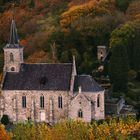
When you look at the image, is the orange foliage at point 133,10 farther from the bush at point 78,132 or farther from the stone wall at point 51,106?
the bush at point 78,132

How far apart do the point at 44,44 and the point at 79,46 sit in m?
5.20

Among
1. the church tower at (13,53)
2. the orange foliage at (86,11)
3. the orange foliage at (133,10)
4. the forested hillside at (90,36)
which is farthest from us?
the orange foliage at (133,10)

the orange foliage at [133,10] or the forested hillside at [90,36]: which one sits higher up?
the orange foliage at [133,10]

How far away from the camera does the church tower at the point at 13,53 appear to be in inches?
3083

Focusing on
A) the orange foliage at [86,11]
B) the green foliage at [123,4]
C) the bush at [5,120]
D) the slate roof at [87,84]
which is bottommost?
the bush at [5,120]

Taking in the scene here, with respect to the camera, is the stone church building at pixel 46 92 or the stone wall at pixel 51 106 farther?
the stone church building at pixel 46 92

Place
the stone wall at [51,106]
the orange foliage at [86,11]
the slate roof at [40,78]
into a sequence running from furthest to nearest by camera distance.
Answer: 1. the orange foliage at [86,11]
2. the slate roof at [40,78]
3. the stone wall at [51,106]

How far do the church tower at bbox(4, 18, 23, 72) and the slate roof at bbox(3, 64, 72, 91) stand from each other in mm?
585

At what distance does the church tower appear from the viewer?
78.3m

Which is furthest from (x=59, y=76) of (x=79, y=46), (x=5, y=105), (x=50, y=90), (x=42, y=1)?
(x=42, y=1)

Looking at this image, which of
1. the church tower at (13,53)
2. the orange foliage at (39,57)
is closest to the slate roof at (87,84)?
the church tower at (13,53)

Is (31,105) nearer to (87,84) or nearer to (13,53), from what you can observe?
(13,53)

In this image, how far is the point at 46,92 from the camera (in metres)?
76.3

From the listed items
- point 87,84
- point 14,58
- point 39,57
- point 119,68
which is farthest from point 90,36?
point 87,84
